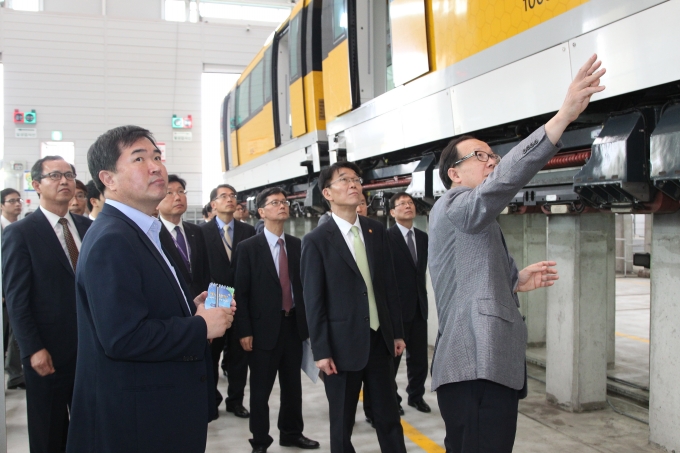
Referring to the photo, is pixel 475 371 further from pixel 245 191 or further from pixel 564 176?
pixel 245 191

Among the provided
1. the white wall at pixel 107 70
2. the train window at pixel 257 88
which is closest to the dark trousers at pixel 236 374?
the train window at pixel 257 88

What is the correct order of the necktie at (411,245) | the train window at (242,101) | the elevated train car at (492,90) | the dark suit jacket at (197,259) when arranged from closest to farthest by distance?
the elevated train car at (492,90) → the dark suit jacket at (197,259) → the necktie at (411,245) → the train window at (242,101)

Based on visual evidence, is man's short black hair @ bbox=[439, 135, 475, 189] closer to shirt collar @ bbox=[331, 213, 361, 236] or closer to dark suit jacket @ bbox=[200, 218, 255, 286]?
shirt collar @ bbox=[331, 213, 361, 236]

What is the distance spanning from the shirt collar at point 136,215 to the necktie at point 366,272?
1480mm

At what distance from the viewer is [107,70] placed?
55.1 ft

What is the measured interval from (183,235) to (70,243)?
1301 mm

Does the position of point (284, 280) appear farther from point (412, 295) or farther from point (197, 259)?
point (412, 295)

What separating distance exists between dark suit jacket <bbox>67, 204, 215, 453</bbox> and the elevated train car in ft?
7.82

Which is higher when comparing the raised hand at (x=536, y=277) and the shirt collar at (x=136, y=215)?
the shirt collar at (x=136, y=215)

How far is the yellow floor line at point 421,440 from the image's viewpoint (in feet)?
12.6

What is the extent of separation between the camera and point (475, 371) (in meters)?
1.99

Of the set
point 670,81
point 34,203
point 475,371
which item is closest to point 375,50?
point 670,81

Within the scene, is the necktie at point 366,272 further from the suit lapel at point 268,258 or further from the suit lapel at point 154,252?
the suit lapel at point 154,252

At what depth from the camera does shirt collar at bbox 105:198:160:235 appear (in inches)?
76.3
